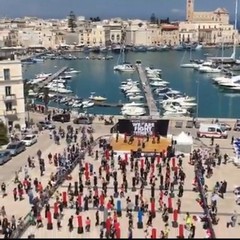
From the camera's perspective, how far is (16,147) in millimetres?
30906

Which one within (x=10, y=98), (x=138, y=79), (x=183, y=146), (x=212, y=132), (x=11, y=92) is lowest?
(x=138, y=79)

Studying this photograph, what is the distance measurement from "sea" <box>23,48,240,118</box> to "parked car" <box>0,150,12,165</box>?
2698cm

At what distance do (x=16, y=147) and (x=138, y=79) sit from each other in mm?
55228

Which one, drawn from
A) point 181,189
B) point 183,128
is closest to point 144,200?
point 181,189

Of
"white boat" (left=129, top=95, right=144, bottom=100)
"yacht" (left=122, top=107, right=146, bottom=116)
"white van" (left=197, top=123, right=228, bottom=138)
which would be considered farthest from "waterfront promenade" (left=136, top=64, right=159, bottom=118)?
"white van" (left=197, top=123, right=228, bottom=138)

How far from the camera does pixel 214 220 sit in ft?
65.3

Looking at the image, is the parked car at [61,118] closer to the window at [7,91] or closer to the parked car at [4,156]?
the window at [7,91]

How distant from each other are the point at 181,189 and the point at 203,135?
11.9 m

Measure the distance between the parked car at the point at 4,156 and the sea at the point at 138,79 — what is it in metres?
27.0

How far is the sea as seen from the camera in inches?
2490

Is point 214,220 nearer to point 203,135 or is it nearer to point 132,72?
point 203,135

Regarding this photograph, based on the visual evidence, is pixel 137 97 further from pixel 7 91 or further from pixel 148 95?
pixel 7 91

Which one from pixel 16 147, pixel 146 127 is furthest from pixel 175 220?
pixel 16 147

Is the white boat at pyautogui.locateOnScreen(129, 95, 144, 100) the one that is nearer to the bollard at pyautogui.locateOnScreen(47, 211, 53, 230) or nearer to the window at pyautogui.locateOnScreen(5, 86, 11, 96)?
the window at pyautogui.locateOnScreen(5, 86, 11, 96)
